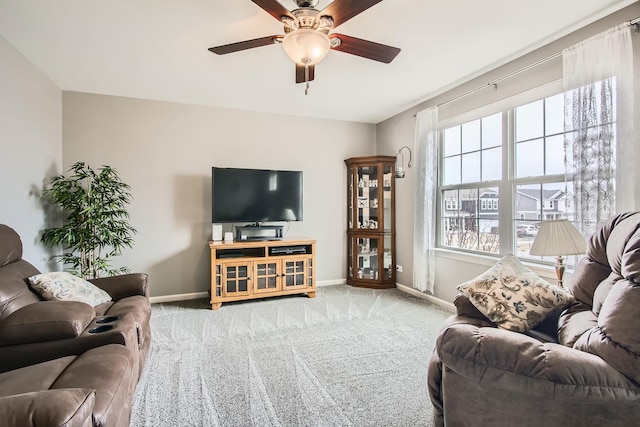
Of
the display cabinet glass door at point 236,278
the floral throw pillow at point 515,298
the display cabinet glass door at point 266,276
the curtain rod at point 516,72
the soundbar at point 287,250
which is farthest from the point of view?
the soundbar at point 287,250

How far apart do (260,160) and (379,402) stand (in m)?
3.38

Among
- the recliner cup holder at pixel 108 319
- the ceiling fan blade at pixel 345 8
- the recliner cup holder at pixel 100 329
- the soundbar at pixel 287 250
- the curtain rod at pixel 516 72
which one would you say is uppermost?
the curtain rod at pixel 516 72

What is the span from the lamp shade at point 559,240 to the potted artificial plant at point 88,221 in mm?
3798

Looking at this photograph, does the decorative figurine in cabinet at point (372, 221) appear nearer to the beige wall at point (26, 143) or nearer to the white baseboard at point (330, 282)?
the white baseboard at point (330, 282)

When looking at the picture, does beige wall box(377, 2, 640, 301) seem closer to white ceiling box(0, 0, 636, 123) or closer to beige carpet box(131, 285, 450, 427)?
white ceiling box(0, 0, 636, 123)

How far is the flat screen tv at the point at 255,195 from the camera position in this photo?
396 cm

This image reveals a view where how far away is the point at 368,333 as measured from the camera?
2959mm

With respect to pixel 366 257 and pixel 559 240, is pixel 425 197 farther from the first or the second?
pixel 559 240

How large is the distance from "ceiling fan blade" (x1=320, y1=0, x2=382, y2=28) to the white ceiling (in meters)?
0.41

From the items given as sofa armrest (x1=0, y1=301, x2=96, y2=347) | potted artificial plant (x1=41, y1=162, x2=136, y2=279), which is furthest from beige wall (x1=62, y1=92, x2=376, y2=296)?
sofa armrest (x1=0, y1=301, x2=96, y2=347)

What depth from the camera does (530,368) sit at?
1.18 m

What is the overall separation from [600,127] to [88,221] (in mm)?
4390

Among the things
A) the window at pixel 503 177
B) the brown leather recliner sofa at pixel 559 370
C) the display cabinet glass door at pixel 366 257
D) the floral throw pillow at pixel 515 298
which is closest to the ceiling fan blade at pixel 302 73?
the floral throw pillow at pixel 515 298

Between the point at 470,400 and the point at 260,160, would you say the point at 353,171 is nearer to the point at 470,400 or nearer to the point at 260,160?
the point at 260,160
